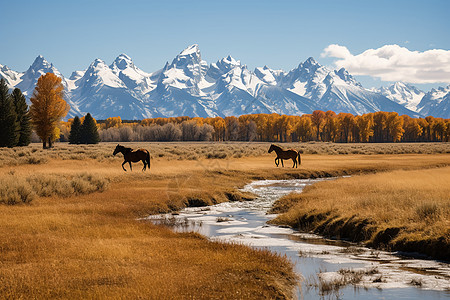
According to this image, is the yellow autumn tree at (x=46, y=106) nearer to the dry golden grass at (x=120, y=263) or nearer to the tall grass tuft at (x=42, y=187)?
the tall grass tuft at (x=42, y=187)

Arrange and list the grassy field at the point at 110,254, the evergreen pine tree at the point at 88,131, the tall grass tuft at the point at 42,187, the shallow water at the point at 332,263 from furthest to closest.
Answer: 1. the evergreen pine tree at the point at 88,131
2. the tall grass tuft at the point at 42,187
3. the shallow water at the point at 332,263
4. the grassy field at the point at 110,254

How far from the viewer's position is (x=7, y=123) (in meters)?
72.8

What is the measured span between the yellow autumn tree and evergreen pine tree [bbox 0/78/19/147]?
3.42 metres

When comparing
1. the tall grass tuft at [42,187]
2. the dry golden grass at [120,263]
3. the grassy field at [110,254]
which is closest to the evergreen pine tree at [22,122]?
the tall grass tuft at [42,187]

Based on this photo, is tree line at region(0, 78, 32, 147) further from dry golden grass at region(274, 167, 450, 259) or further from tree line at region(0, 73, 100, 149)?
dry golden grass at region(274, 167, 450, 259)

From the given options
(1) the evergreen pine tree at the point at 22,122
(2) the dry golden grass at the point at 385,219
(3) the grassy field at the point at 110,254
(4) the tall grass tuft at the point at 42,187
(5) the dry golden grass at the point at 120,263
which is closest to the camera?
(5) the dry golden grass at the point at 120,263

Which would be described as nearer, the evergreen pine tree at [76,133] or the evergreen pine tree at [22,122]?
the evergreen pine tree at [22,122]

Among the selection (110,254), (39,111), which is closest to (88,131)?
(39,111)

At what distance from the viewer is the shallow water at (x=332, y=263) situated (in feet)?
35.8

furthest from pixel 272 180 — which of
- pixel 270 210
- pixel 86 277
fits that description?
pixel 86 277

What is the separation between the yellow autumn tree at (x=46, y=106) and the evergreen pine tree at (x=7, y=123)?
3421mm

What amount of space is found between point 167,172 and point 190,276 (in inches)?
1171

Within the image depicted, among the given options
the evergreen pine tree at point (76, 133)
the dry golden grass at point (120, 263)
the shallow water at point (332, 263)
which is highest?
the evergreen pine tree at point (76, 133)

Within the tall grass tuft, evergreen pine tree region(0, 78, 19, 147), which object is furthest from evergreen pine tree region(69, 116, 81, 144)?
the tall grass tuft
